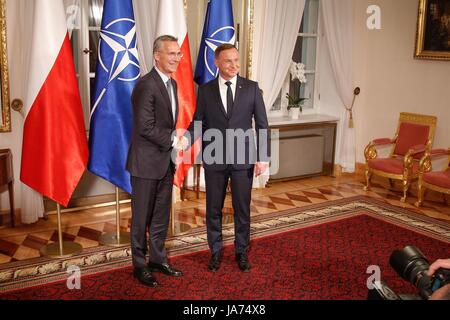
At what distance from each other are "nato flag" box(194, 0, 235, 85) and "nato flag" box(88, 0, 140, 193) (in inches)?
37.4

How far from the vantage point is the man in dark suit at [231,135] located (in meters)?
3.37

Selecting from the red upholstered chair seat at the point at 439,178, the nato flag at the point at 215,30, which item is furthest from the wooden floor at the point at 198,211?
the nato flag at the point at 215,30

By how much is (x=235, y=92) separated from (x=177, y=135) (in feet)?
1.62

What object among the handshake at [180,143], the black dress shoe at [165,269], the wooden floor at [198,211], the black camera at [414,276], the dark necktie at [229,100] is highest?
the dark necktie at [229,100]

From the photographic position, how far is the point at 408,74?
6199mm

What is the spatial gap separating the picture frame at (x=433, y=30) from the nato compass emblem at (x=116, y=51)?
3737 millimetres

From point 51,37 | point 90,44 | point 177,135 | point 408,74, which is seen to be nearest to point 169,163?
point 177,135

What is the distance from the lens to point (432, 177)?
17.2 feet

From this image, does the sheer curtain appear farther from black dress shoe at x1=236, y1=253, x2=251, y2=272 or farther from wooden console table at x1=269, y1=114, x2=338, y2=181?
black dress shoe at x1=236, y1=253, x2=251, y2=272

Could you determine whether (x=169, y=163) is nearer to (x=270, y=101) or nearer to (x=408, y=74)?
(x=270, y=101)

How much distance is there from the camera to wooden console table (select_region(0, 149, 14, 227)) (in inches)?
169

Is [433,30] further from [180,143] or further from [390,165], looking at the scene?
[180,143]

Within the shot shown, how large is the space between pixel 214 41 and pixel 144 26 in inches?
29.7

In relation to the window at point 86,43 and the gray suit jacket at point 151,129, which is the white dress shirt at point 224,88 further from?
the window at point 86,43
